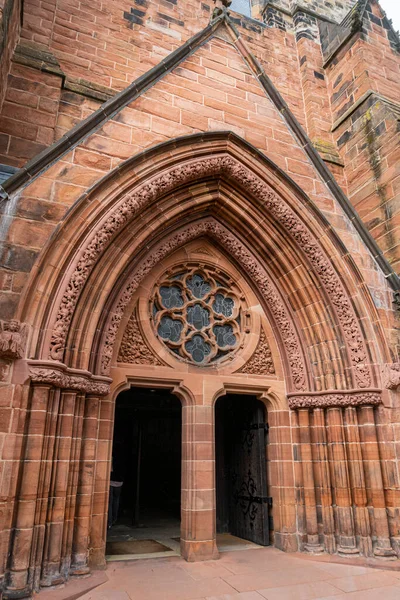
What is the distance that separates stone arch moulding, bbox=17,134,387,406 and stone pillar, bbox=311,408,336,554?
0.81 m

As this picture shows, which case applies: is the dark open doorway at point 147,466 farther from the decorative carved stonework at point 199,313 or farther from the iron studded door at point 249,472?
the decorative carved stonework at point 199,313

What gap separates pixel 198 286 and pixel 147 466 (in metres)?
6.16

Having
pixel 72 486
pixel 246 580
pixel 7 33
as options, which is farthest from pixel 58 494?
pixel 7 33

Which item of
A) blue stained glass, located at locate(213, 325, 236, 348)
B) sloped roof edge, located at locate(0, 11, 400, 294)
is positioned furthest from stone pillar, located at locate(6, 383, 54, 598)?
blue stained glass, located at locate(213, 325, 236, 348)

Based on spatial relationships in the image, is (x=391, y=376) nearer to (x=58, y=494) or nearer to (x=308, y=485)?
(x=308, y=485)

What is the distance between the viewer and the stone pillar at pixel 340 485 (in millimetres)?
5680

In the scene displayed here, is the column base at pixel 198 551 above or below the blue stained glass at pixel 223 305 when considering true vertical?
below

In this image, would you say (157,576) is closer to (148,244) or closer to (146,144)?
(148,244)

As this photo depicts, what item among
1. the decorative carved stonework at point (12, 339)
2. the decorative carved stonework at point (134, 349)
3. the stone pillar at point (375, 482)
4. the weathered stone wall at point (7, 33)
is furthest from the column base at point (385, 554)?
the weathered stone wall at point (7, 33)

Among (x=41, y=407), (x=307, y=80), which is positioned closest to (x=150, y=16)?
(x=307, y=80)

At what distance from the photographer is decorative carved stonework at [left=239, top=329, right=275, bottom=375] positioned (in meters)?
6.69

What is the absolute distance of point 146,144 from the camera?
600cm

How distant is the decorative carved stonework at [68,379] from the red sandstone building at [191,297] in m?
0.02

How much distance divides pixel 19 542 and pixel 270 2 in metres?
12.6
